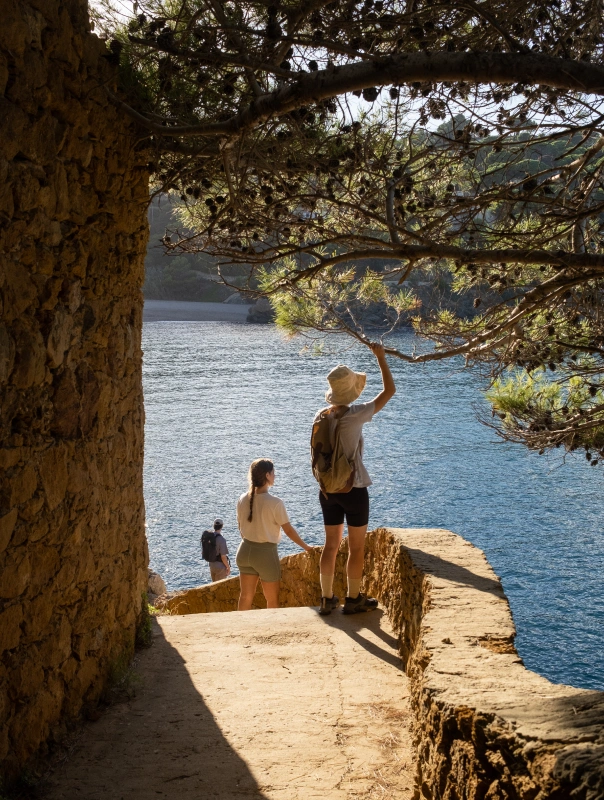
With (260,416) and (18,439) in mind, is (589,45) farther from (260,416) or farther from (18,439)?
(260,416)

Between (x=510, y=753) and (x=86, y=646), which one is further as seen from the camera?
(x=86, y=646)

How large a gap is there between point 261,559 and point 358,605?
1286 mm

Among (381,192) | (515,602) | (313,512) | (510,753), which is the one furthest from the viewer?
(313,512)

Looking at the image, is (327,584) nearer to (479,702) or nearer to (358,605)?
(358,605)

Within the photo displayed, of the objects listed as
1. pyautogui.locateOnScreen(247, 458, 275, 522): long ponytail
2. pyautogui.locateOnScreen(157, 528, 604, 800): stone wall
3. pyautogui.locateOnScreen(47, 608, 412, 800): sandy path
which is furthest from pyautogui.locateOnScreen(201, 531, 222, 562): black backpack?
pyautogui.locateOnScreen(157, 528, 604, 800): stone wall

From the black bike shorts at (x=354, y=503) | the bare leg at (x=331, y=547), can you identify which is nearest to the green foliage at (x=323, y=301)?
the black bike shorts at (x=354, y=503)

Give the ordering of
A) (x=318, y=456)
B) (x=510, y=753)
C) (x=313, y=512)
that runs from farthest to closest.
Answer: (x=313, y=512)
(x=318, y=456)
(x=510, y=753)

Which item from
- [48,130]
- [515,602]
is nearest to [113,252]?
[48,130]

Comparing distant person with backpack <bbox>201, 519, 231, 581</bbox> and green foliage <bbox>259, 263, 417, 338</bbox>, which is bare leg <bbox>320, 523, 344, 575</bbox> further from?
distant person with backpack <bbox>201, 519, 231, 581</bbox>

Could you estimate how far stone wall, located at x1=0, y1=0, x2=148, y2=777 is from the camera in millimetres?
2738

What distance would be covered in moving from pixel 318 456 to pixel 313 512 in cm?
1075

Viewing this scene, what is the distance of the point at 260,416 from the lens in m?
21.6

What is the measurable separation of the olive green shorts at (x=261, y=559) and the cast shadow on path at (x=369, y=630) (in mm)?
1005

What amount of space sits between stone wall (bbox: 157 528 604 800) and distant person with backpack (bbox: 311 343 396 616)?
0.82 feet
